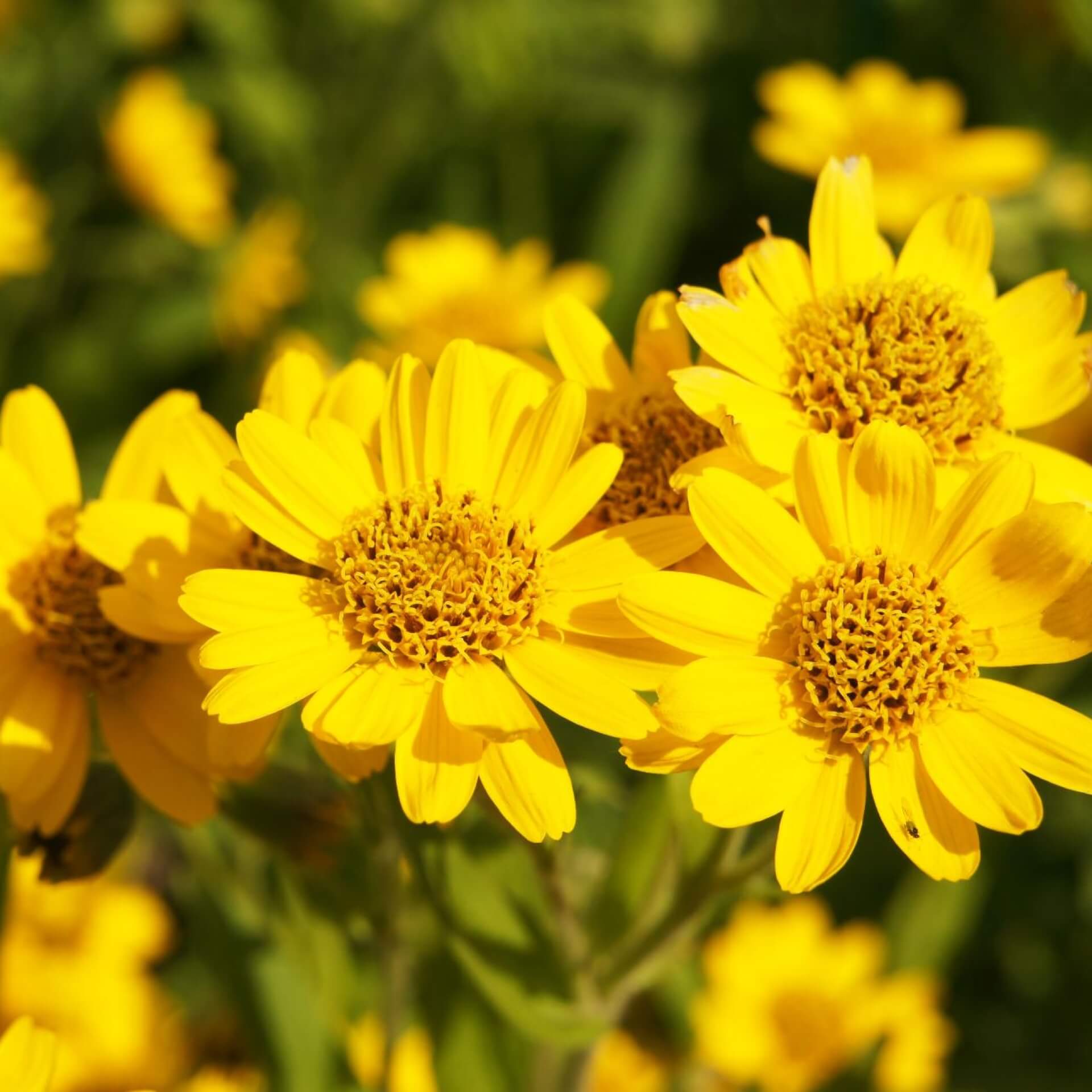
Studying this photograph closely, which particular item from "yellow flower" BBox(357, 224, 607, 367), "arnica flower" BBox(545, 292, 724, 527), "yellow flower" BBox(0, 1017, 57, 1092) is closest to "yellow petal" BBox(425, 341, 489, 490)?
"arnica flower" BBox(545, 292, 724, 527)

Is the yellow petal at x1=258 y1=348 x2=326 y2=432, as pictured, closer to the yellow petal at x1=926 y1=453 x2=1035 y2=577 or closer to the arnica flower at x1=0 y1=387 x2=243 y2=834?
the arnica flower at x1=0 y1=387 x2=243 y2=834

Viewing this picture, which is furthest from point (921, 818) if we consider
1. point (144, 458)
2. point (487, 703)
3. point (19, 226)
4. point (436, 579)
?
point (19, 226)

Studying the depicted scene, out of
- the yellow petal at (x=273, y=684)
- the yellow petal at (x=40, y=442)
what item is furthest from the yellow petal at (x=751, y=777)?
the yellow petal at (x=40, y=442)

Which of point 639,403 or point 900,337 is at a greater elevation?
point 900,337

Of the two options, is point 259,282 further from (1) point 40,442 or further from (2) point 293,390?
(2) point 293,390

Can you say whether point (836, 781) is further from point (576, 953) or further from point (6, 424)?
point (6, 424)

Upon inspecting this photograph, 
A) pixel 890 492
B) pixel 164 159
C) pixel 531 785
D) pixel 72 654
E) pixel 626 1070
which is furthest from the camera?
pixel 164 159
